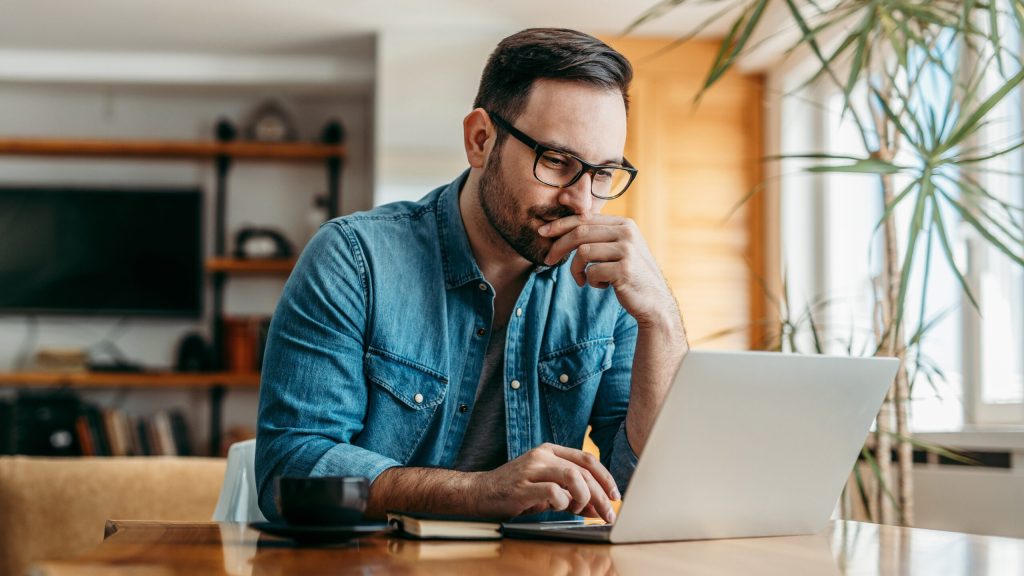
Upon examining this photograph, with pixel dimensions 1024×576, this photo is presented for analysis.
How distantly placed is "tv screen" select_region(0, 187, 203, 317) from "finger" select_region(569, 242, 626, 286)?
424 cm

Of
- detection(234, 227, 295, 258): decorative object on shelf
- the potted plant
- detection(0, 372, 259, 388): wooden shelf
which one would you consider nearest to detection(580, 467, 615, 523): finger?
the potted plant

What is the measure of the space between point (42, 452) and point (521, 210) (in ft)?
13.4

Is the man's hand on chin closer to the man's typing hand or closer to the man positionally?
the man

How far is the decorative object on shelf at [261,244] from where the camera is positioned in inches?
202

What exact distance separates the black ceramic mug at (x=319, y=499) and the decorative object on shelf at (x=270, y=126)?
4.49 m

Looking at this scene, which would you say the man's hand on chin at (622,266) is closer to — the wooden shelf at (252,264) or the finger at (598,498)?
the finger at (598,498)

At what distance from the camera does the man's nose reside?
56.3 inches

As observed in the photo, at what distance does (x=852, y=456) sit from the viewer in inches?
43.3

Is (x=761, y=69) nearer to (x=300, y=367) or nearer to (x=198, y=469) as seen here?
(x=198, y=469)

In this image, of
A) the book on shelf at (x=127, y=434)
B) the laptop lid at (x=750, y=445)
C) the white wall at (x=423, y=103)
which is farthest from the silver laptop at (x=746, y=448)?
the book on shelf at (x=127, y=434)

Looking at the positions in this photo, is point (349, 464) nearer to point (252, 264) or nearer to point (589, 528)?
point (589, 528)

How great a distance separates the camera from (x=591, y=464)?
106cm

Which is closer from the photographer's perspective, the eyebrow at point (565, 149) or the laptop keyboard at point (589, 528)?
the laptop keyboard at point (589, 528)

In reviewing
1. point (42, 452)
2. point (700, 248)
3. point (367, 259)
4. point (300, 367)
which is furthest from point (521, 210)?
point (42, 452)
